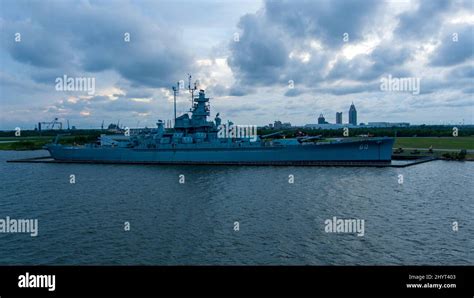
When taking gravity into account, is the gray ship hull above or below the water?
above

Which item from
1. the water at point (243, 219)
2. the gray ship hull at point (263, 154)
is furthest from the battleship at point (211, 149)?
the water at point (243, 219)

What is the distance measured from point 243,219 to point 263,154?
34702 millimetres

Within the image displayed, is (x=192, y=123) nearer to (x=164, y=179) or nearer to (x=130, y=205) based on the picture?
(x=164, y=179)

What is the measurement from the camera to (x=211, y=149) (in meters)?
62.5

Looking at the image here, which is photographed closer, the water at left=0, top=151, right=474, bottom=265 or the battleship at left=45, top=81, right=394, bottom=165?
the water at left=0, top=151, right=474, bottom=265

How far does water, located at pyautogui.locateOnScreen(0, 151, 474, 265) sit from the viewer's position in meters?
18.9

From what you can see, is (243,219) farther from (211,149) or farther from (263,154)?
(211,149)

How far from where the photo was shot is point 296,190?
1406 inches

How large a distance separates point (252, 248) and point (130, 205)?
14.3 meters

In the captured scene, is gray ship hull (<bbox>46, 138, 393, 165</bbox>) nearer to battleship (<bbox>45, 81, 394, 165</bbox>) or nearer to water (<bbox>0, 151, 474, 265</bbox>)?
battleship (<bbox>45, 81, 394, 165</bbox>)

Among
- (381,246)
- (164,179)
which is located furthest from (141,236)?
(164,179)

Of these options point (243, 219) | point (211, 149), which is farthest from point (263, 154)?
point (243, 219)

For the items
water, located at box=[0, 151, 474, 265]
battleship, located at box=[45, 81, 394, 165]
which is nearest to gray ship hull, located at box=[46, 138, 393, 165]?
battleship, located at box=[45, 81, 394, 165]

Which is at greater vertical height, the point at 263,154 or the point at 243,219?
the point at 263,154
